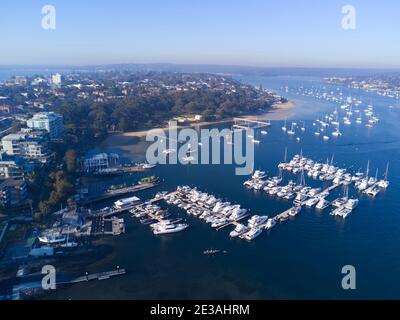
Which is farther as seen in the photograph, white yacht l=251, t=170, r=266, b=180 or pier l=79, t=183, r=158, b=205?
white yacht l=251, t=170, r=266, b=180

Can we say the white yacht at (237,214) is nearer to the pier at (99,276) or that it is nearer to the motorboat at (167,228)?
the motorboat at (167,228)

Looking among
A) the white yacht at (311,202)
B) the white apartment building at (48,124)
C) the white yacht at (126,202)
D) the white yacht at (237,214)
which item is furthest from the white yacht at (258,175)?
the white apartment building at (48,124)

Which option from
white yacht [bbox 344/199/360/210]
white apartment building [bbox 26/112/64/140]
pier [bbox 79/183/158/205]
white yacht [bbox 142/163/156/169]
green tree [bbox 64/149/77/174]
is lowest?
white yacht [bbox 344/199/360/210]

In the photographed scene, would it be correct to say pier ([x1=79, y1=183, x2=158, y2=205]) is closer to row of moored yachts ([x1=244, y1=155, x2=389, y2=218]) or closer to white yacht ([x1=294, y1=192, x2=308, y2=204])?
row of moored yachts ([x1=244, y1=155, x2=389, y2=218])

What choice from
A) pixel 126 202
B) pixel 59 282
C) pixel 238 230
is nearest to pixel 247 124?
pixel 126 202

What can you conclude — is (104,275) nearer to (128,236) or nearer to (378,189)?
(128,236)

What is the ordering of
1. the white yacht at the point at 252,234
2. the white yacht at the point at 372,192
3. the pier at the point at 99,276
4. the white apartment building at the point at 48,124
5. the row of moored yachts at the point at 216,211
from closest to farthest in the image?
the pier at the point at 99,276
the white yacht at the point at 252,234
the row of moored yachts at the point at 216,211
the white yacht at the point at 372,192
the white apartment building at the point at 48,124

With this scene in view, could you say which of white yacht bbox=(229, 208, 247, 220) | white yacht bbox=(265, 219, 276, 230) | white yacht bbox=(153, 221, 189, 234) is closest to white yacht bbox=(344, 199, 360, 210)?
white yacht bbox=(265, 219, 276, 230)

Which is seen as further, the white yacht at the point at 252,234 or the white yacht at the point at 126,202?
the white yacht at the point at 126,202
